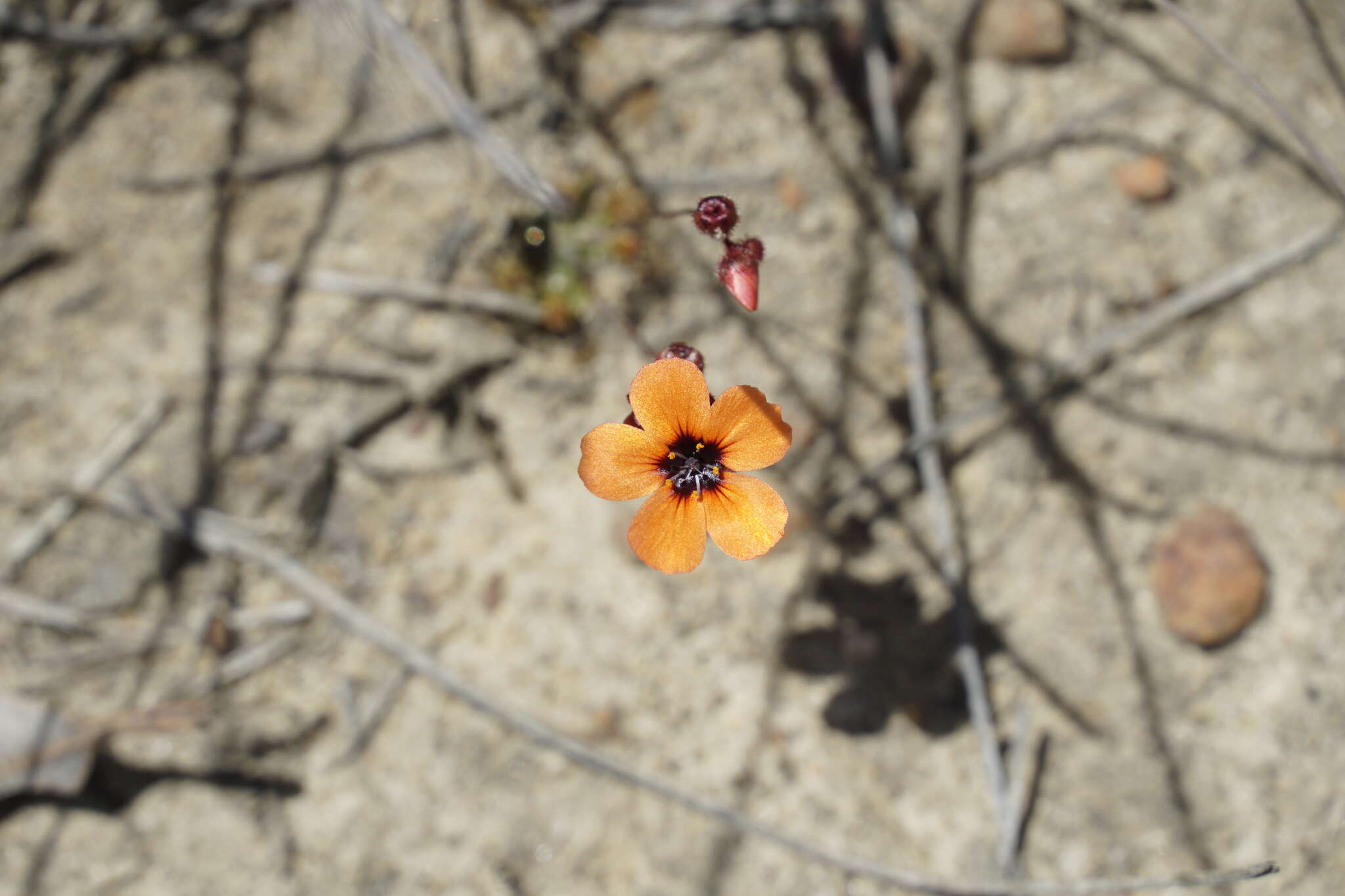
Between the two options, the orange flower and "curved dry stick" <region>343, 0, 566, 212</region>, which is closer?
the orange flower

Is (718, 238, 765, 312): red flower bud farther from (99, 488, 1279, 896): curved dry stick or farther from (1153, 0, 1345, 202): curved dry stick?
(99, 488, 1279, 896): curved dry stick

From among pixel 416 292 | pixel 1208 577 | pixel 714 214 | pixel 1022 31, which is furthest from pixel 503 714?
pixel 1022 31

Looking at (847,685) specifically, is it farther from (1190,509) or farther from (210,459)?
(210,459)

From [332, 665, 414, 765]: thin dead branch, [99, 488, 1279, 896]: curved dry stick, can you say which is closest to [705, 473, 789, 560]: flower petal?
[99, 488, 1279, 896]: curved dry stick

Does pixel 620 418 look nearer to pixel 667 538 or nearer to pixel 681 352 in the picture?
pixel 681 352

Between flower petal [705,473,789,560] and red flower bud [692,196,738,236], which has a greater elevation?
red flower bud [692,196,738,236]
